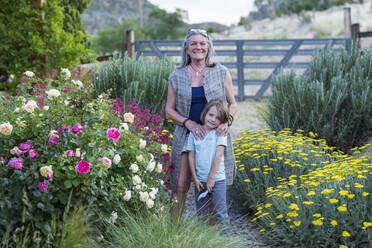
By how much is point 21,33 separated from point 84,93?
5.17m

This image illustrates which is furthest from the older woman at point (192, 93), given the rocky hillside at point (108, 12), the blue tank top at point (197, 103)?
the rocky hillside at point (108, 12)

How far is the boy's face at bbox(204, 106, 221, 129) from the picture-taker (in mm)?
3605

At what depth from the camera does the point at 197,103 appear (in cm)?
385

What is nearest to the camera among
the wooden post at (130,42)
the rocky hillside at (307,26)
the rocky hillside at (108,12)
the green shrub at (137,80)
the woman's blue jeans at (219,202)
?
the woman's blue jeans at (219,202)

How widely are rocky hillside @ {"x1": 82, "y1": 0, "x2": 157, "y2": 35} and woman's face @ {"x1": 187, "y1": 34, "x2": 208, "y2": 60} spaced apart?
171 feet

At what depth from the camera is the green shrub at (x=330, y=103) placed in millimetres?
6441

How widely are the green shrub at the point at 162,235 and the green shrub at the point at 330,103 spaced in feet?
11.6

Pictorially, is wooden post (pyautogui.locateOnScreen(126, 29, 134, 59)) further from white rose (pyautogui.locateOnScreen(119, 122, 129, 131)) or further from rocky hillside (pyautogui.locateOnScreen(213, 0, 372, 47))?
rocky hillside (pyautogui.locateOnScreen(213, 0, 372, 47))

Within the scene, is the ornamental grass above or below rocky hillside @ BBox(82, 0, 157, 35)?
below

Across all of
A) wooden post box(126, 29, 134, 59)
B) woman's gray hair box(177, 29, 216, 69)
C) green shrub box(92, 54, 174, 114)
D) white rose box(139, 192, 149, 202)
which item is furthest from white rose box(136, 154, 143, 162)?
wooden post box(126, 29, 134, 59)

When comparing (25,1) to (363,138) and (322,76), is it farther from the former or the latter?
(363,138)

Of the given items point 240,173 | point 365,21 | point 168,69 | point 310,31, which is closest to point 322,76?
point 168,69

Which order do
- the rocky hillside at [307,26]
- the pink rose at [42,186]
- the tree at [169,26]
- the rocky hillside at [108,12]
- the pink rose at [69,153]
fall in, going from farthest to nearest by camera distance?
the rocky hillside at [108,12], the tree at [169,26], the rocky hillside at [307,26], the pink rose at [69,153], the pink rose at [42,186]

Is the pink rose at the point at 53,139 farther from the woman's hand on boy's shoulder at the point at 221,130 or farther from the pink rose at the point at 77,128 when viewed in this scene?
the woman's hand on boy's shoulder at the point at 221,130
